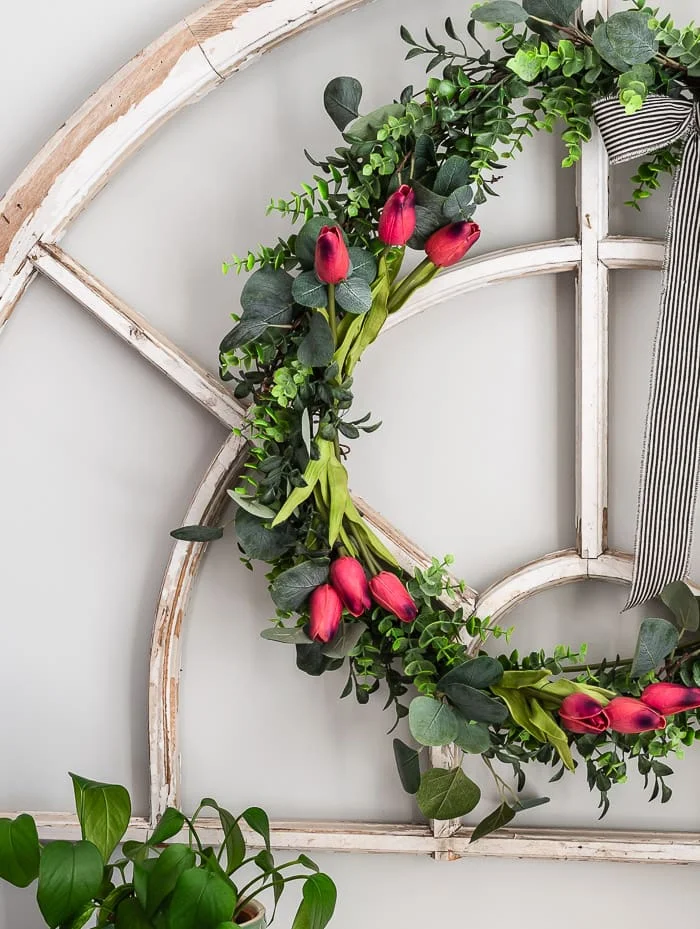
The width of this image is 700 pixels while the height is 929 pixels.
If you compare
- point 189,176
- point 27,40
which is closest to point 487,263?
point 189,176

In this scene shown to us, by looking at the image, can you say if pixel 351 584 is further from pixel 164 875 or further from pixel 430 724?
pixel 164 875

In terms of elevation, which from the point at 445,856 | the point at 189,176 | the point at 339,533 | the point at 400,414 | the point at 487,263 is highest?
the point at 189,176

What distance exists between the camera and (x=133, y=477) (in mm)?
945

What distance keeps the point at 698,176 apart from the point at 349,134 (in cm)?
31

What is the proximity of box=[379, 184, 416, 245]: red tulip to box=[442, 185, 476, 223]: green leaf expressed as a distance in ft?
0.12

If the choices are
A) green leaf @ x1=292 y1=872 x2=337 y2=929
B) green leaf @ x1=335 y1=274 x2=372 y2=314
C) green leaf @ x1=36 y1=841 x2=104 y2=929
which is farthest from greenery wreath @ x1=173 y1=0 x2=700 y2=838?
green leaf @ x1=36 y1=841 x2=104 y2=929

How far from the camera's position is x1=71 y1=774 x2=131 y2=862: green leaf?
2.51 ft

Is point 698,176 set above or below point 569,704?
above

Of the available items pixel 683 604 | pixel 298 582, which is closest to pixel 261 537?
pixel 298 582

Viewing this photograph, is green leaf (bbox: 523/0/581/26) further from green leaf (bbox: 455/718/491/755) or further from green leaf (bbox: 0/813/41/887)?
green leaf (bbox: 0/813/41/887)

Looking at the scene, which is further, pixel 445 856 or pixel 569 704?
pixel 445 856

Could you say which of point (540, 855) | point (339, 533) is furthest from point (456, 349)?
Result: point (540, 855)

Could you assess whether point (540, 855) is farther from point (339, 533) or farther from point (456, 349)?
point (456, 349)

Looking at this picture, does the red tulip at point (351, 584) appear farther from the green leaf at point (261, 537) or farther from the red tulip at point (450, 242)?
the red tulip at point (450, 242)
